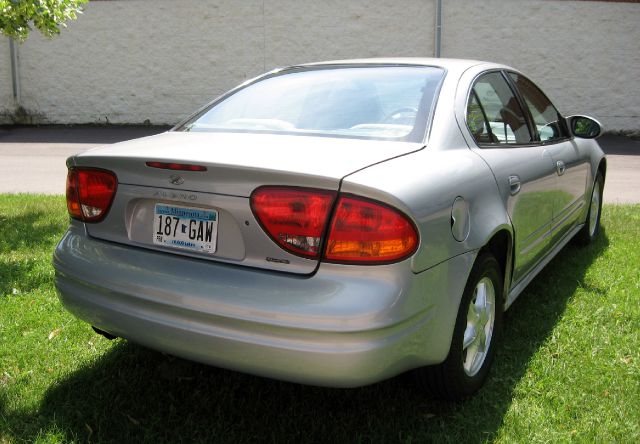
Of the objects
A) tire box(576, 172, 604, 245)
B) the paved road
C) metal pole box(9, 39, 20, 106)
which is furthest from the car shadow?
tire box(576, 172, 604, 245)

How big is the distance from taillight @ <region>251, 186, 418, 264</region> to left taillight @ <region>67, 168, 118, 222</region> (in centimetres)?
79

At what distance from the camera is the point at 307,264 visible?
2199mm

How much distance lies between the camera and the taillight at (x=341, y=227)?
2.18 metres

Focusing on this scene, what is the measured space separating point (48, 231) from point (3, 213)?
3.84 ft

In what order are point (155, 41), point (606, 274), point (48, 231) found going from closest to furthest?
1. point (606, 274)
2. point (48, 231)
3. point (155, 41)

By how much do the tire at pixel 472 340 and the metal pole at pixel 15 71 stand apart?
17817 mm

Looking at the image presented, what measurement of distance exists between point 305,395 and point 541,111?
250cm

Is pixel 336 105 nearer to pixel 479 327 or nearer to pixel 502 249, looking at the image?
pixel 502 249

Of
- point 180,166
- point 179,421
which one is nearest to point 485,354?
point 179,421

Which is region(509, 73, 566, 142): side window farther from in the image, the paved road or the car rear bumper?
the paved road

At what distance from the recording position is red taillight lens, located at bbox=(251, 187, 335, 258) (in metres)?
2.19

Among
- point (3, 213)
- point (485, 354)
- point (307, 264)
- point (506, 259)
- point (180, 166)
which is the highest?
point (180, 166)

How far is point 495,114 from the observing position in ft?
11.2

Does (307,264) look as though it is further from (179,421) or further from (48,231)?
(48,231)
